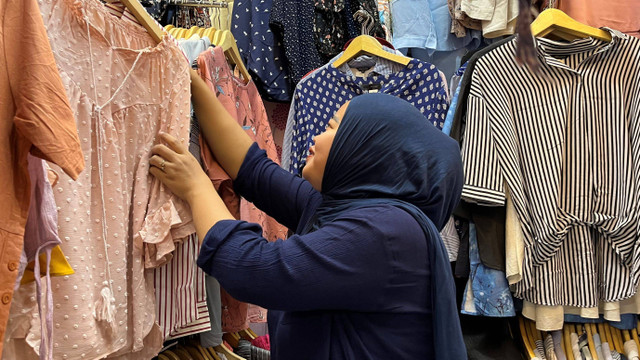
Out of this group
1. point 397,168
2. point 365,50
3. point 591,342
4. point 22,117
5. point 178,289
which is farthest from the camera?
point 365,50

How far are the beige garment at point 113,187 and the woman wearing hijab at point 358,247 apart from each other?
0.20 ft

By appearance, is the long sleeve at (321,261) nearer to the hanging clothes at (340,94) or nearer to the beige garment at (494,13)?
the hanging clothes at (340,94)

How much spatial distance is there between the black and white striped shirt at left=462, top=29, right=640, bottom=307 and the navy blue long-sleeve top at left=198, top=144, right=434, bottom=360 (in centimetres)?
81

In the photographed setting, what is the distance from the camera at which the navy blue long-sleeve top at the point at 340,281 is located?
112 centimetres

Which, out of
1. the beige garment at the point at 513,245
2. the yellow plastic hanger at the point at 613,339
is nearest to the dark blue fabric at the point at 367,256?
the beige garment at the point at 513,245

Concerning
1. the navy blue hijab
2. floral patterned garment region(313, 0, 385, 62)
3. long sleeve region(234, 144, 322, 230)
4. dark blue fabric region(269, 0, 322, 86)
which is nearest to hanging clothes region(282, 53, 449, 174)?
dark blue fabric region(269, 0, 322, 86)

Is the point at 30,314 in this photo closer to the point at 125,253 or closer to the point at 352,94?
the point at 125,253

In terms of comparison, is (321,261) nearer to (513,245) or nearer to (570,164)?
(513,245)

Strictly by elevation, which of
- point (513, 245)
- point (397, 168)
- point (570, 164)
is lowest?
point (513, 245)

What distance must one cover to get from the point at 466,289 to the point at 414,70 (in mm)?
775

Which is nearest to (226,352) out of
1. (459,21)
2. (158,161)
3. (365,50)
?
(158,161)

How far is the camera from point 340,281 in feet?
3.69

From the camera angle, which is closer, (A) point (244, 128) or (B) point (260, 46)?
(A) point (244, 128)

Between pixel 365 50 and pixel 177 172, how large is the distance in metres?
1.12
